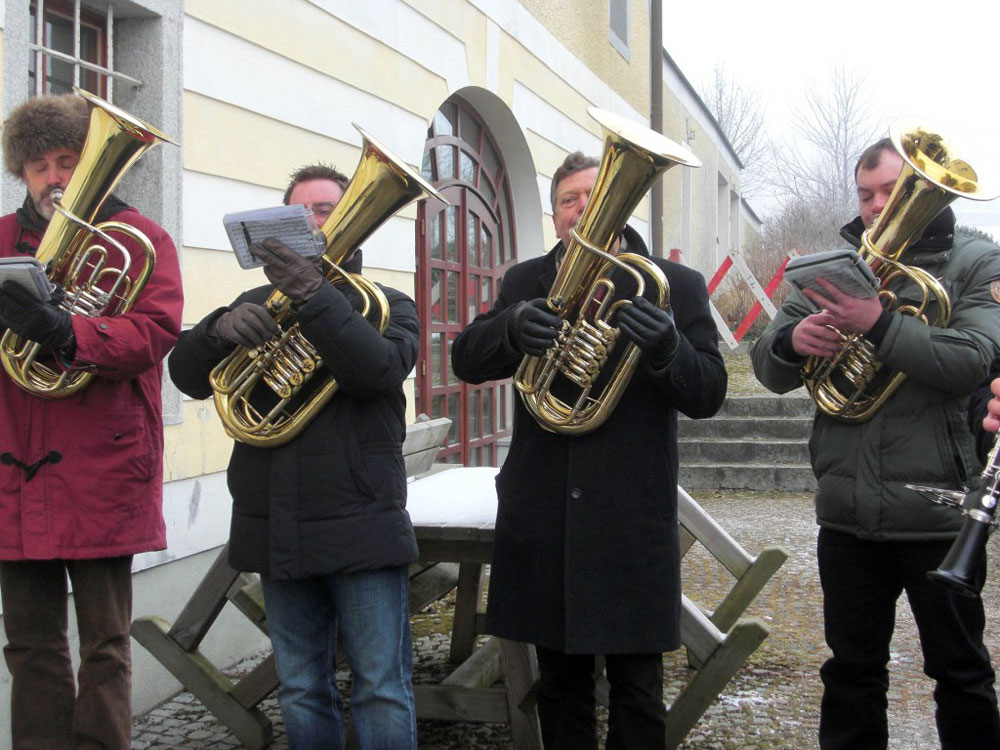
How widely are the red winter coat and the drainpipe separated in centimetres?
1067

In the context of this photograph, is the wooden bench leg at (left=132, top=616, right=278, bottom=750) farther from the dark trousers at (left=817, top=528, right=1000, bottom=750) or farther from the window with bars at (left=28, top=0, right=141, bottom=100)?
the window with bars at (left=28, top=0, right=141, bottom=100)

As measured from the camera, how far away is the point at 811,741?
3.89 meters

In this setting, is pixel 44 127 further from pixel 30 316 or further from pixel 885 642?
pixel 885 642

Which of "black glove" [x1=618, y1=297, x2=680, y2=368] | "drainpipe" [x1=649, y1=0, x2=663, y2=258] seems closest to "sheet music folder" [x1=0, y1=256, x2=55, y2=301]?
"black glove" [x1=618, y1=297, x2=680, y2=368]

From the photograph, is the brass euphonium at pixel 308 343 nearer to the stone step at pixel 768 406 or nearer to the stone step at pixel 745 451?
the stone step at pixel 745 451

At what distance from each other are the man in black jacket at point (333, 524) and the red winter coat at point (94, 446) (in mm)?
158

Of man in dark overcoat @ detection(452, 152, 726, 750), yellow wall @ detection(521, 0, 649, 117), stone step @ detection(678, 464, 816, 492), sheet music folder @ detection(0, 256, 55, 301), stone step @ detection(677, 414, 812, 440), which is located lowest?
stone step @ detection(678, 464, 816, 492)

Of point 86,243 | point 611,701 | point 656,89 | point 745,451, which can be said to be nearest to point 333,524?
point 611,701

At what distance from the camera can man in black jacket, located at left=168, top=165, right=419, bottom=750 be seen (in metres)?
2.75

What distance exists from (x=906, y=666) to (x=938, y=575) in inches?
116

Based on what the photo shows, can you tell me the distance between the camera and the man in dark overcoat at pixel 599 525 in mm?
2773

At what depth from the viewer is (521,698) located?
3539mm

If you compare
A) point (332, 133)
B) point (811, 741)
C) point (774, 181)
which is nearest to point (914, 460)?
point (811, 741)

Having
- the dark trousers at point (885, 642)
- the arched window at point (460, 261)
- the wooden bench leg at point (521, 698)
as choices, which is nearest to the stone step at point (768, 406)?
the arched window at point (460, 261)
